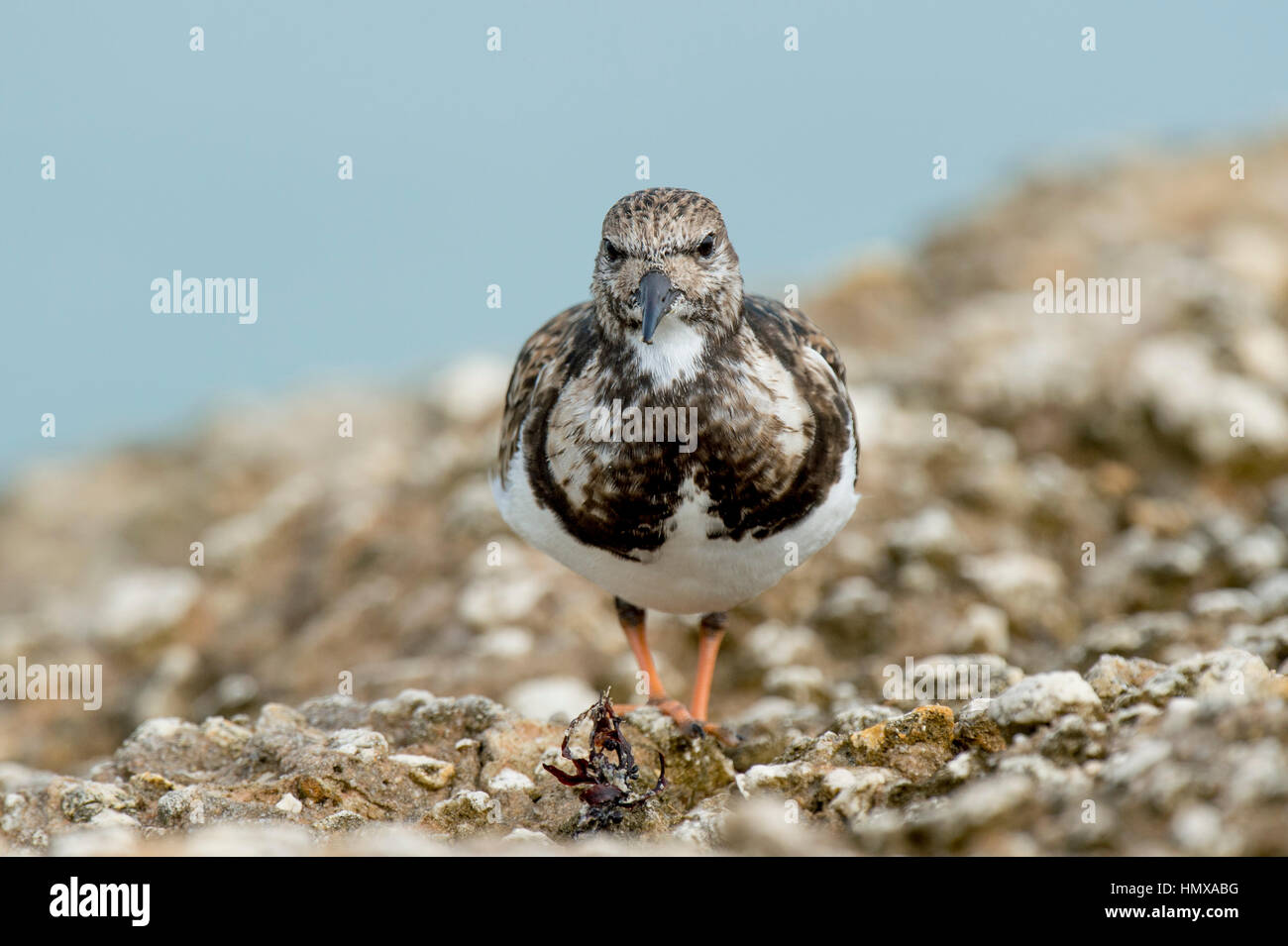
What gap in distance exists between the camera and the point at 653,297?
15.9 ft

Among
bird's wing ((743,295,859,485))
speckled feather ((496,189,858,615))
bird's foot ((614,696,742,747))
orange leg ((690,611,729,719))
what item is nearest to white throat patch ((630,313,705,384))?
speckled feather ((496,189,858,615))

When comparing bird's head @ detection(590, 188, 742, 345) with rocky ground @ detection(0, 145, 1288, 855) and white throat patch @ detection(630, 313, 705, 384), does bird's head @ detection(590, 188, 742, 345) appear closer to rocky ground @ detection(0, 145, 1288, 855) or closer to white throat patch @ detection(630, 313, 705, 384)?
white throat patch @ detection(630, 313, 705, 384)

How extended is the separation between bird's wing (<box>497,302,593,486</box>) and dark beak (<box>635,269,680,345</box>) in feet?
2.01

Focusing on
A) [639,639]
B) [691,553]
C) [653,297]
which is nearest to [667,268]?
[653,297]

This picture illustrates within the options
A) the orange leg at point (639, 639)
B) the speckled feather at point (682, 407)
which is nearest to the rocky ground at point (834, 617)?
the orange leg at point (639, 639)

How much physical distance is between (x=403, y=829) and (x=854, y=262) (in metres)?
9.58

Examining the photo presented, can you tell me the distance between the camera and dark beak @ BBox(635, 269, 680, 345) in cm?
481

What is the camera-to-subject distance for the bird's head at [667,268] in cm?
496

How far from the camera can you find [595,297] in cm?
525

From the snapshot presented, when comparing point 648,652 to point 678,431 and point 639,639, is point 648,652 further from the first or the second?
point 678,431
